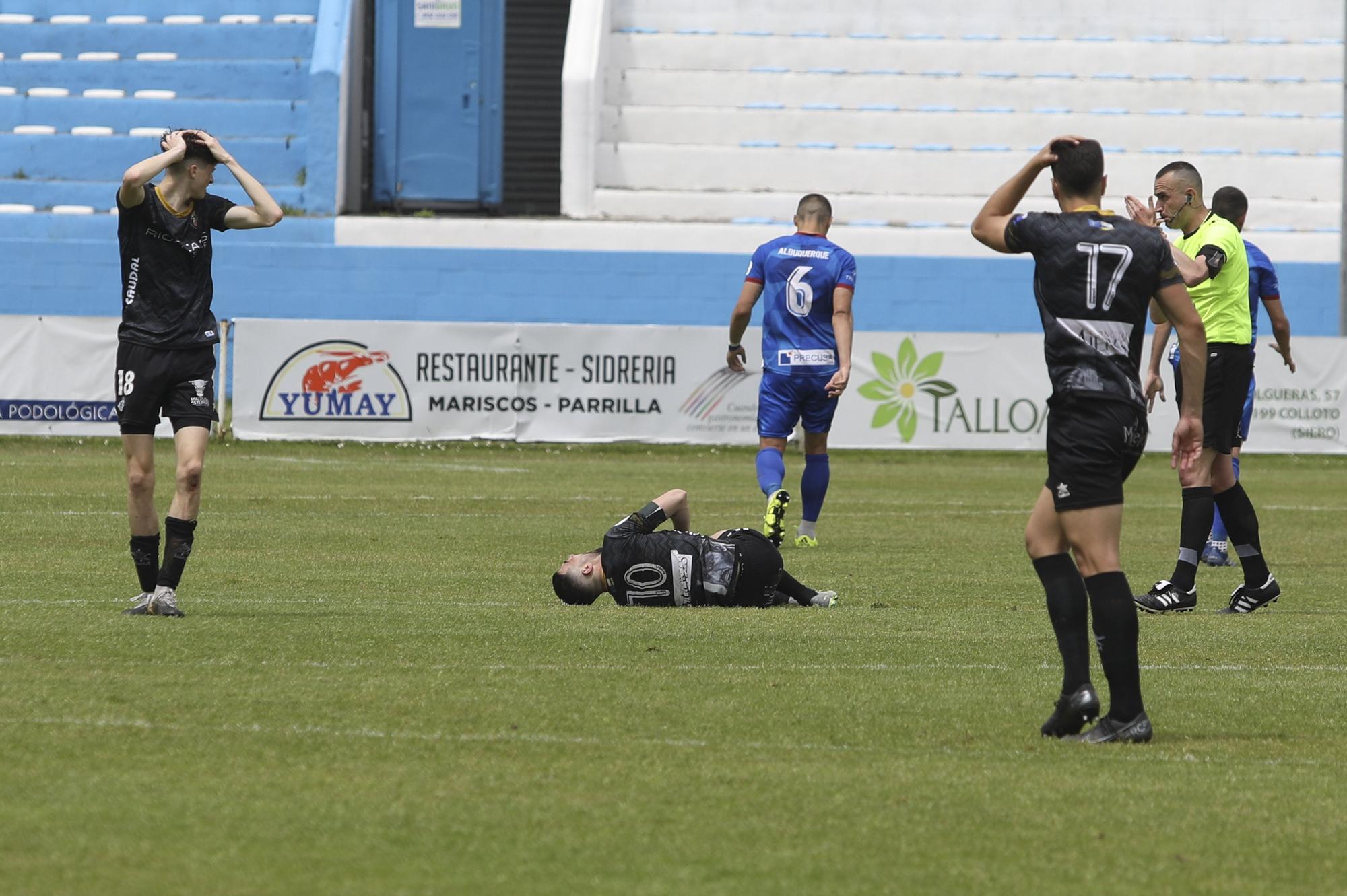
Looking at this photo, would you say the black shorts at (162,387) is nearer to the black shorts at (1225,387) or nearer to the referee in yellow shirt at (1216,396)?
the referee in yellow shirt at (1216,396)

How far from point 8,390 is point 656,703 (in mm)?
A: 16261

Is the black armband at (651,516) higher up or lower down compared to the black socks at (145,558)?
higher up

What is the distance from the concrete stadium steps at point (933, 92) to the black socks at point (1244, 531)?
834 inches

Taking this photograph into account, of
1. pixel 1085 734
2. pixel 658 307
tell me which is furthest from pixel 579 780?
pixel 658 307

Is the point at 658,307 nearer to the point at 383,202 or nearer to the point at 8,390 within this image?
the point at 383,202

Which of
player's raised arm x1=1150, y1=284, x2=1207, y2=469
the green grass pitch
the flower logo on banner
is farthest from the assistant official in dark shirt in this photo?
the flower logo on banner

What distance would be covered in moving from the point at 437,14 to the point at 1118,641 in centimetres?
2599

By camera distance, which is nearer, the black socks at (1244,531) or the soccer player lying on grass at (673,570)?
the soccer player lying on grass at (673,570)

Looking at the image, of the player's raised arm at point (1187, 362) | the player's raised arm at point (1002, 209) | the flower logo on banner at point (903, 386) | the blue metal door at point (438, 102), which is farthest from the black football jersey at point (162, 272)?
the blue metal door at point (438, 102)

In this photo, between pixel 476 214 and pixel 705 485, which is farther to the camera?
pixel 476 214

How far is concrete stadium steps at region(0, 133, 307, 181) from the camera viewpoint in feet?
91.1

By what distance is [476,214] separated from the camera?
2934 centimetres

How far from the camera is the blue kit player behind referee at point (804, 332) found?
1166 centimetres

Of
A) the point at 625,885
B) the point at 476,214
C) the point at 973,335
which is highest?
the point at 476,214
